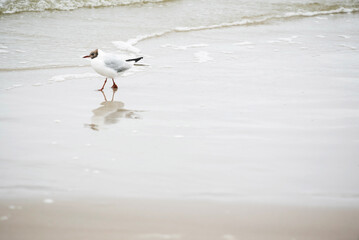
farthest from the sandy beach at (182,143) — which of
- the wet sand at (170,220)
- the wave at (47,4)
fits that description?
the wave at (47,4)

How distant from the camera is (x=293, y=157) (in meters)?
3.37

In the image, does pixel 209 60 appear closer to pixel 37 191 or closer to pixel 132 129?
pixel 132 129

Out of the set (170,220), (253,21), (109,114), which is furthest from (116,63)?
(253,21)

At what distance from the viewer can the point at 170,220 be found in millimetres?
2533

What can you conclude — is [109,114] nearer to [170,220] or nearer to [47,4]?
[170,220]

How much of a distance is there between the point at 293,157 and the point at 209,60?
3.67 metres

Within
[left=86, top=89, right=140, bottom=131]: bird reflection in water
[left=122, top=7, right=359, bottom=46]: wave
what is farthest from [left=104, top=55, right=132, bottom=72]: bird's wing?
[left=122, top=7, right=359, bottom=46]: wave

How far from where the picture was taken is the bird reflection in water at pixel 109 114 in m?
4.18

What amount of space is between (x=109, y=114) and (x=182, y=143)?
3.76ft

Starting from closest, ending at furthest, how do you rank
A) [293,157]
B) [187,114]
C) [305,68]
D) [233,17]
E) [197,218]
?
[197,218] < [293,157] < [187,114] < [305,68] < [233,17]

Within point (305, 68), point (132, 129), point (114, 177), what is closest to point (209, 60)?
point (305, 68)

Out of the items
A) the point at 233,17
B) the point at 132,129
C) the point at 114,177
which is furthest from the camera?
Answer: the point at 233,17

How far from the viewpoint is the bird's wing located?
18.3 ft

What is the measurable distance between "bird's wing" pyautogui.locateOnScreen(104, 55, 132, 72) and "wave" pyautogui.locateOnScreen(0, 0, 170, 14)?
5141mm
